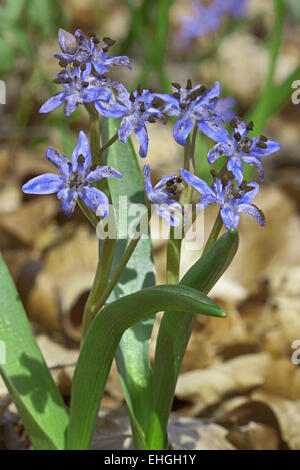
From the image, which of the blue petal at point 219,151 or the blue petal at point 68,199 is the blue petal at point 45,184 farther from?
the blue petal at point 219,151

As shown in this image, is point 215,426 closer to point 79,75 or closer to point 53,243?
point 79,75

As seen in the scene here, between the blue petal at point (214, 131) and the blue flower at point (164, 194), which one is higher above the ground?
the blue petal at point (214, 131)

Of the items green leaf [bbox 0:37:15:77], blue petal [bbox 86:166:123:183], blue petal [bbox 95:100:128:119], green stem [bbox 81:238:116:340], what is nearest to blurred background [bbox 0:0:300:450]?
green leaf [bbox 0:37:15:77]

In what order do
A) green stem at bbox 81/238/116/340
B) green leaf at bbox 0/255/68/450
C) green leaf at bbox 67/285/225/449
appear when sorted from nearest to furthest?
green leaf at bbox 67/285/225/449 < green stem at bbox 81/238/116/340 < green leaf at bbox 0/255/68/450

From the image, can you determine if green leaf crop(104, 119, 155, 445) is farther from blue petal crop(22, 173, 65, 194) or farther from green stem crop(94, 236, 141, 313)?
blue petal crop(22, 173, 65, 194)

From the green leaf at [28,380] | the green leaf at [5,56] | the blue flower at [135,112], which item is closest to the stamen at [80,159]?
the blue flower at [135,112]

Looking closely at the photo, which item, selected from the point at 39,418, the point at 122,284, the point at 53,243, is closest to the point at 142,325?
the point at 122,284
